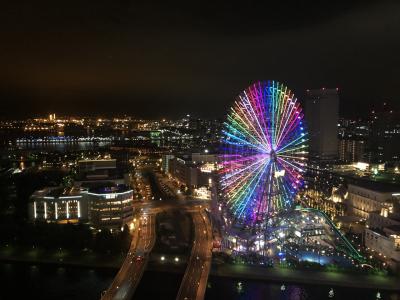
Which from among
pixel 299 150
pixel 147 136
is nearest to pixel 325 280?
pixel 299 150

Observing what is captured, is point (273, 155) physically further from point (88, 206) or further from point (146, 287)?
point (88, 206)

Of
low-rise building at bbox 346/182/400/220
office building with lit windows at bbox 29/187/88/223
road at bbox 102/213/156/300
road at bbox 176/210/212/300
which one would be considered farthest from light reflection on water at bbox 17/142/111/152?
road at bbox 176/210/212/300

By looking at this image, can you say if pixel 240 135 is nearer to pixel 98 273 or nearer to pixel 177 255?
pixel 177 255

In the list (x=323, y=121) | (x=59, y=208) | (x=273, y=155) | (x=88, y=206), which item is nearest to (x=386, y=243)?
(x=273, y=155)

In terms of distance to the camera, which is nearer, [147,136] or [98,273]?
[98,273]

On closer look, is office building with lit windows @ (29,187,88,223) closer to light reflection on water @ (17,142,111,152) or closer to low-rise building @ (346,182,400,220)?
low-rise building @ (346,182,400,220)
